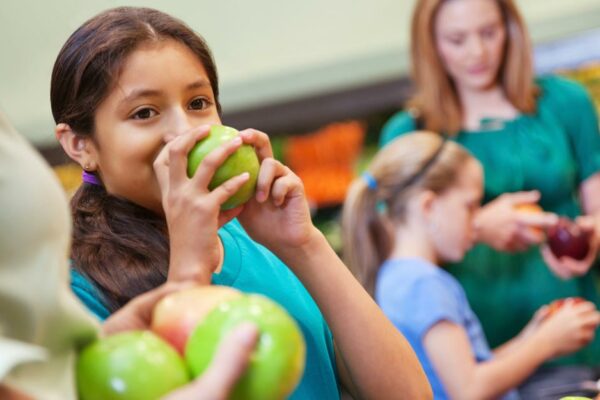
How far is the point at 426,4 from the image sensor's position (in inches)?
102

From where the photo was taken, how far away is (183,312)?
0.74 m

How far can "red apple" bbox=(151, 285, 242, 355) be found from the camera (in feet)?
2.42

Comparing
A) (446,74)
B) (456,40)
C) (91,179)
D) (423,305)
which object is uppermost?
(91,179)

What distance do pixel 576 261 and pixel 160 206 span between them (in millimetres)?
1508

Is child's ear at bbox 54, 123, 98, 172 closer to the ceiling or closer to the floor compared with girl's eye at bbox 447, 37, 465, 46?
closer to the ceiling

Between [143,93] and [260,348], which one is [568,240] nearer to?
[143,93]

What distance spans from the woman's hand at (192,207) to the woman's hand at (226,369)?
0.27 metres

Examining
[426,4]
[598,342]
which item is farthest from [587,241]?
[426,4]

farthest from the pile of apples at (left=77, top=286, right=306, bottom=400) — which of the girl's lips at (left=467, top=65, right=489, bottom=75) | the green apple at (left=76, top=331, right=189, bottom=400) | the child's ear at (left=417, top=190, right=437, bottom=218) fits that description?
the girl's lips at (left=467, top=65, right=489, bottom=75)

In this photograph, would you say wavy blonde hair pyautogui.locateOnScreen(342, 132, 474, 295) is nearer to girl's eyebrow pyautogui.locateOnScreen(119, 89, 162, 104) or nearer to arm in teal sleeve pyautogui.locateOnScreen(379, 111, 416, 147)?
arm in teal sleeve pyautogui.locateOnScreen(379, 111, 416, 147)

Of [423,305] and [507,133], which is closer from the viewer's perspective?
[423,305]

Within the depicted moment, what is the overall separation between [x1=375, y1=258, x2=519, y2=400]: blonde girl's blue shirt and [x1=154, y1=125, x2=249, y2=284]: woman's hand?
1051 millimetres

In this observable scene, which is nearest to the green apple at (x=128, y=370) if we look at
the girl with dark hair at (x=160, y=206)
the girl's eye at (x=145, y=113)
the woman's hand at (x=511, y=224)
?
the girl with dark hair at (x=160, y=206)

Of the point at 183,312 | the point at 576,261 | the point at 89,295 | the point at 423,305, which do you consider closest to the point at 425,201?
the point at 423,305
